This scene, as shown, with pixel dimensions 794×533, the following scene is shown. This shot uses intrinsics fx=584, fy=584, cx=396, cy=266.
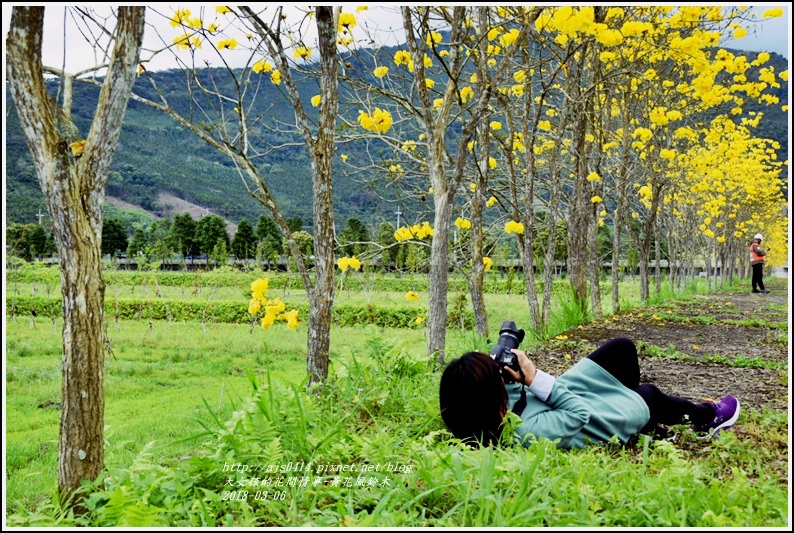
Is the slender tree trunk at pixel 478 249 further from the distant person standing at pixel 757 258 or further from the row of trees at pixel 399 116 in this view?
the distant person standing at pixel 757 258

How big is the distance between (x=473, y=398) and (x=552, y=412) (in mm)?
356

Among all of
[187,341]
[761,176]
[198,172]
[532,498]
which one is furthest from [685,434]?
[198,172]

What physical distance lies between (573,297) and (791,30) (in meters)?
5.17

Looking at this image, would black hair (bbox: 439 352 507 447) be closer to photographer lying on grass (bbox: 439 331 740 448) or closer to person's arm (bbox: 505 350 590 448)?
photographer lying on grass (bbox: 439 331 740 448)

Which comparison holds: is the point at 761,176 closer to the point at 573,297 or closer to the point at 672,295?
the point at 672,295

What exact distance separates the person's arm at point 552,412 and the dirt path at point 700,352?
1.39 metres

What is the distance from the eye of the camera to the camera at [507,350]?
2.46 meters

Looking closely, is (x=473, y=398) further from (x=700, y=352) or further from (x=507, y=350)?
(x=700, y=352)

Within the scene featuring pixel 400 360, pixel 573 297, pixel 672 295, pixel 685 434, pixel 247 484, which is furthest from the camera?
pixel 672 295

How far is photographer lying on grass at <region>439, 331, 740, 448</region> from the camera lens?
2.32m

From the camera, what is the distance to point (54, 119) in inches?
69.6

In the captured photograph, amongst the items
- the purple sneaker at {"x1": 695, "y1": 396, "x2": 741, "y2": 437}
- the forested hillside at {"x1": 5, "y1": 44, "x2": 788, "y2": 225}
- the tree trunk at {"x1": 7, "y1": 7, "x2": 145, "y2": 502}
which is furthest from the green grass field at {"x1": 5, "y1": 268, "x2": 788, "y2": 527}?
the forested hillside at {"x1": 5, "y1": 44, "x2": 788, "y2": 225}

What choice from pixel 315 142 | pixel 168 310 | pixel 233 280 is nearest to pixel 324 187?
pixel 315 142

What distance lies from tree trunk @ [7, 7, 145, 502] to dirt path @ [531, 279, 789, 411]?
9.78 feet
